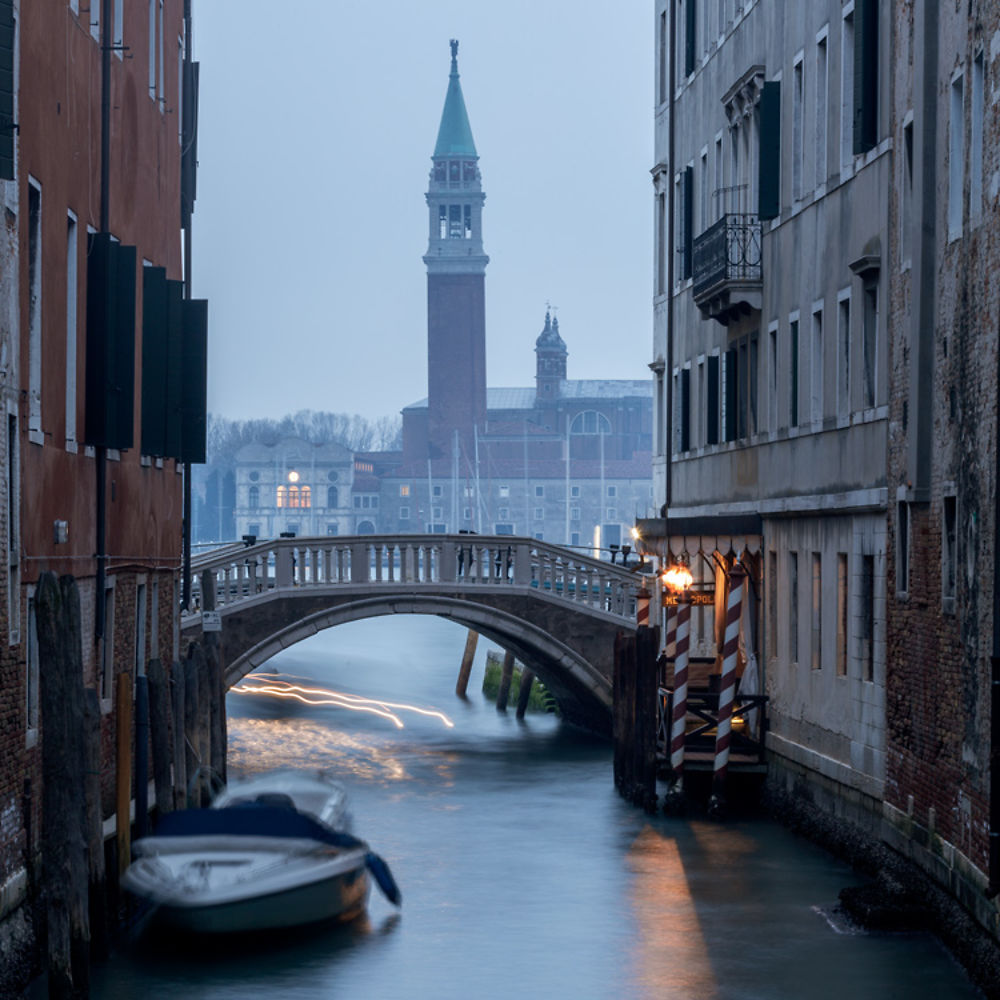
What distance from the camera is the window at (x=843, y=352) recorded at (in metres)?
16.4

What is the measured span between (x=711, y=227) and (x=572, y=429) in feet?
282

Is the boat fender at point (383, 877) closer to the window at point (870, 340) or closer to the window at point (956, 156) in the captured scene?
the window at point (870, 340)

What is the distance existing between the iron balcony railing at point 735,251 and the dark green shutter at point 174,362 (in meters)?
5.33

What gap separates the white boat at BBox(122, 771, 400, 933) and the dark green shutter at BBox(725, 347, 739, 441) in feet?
24.0

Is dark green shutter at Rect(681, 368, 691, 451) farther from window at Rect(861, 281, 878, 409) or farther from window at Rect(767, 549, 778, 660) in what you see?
window at Rect(861, 281, 878, 409)

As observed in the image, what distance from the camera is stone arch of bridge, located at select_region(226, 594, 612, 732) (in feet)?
82.9

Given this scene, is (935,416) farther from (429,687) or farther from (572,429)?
(572,429)

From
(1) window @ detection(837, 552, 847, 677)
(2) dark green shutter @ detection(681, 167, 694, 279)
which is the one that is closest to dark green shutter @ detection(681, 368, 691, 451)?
(2) dark green shutter @ detection(681, 167, 694, 279)

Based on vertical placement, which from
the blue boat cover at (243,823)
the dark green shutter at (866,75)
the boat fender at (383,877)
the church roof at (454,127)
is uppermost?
the church roof at (454,127)

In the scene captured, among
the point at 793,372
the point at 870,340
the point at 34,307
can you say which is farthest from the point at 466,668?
the point at 34,307

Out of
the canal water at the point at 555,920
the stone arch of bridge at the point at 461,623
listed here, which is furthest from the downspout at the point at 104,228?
the stone arch of bridge at the point at 461,623

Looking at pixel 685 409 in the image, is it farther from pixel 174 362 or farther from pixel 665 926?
pixel 665 926

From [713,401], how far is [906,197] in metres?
7.49

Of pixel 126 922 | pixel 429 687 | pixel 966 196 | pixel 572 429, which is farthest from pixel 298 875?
pixel 572 429
